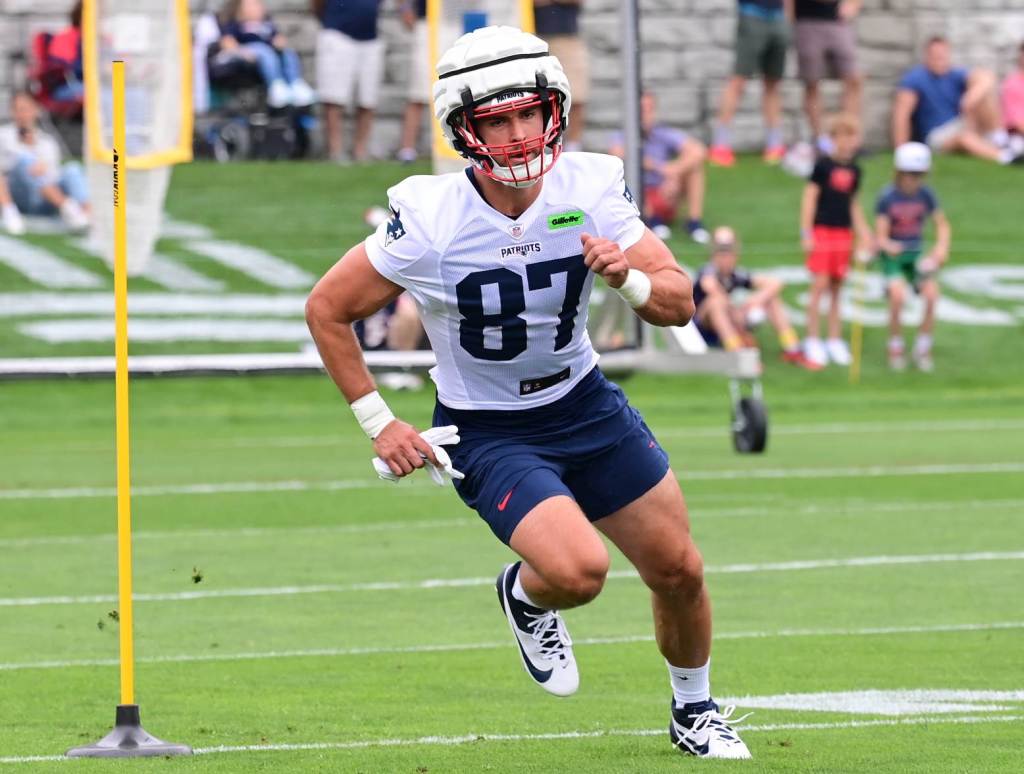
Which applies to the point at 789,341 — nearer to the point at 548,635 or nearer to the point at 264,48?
the point at 264,48

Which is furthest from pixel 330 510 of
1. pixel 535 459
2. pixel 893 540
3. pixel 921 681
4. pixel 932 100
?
pixel 932 100

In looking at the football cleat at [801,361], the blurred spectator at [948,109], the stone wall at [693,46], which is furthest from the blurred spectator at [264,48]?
the blurred spectator at [948,109]

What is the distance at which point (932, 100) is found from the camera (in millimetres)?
28953

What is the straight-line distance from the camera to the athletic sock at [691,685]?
22.5ft

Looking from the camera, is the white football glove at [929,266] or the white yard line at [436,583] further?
the white football glove at [929,266]

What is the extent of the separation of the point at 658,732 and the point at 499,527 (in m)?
1.08

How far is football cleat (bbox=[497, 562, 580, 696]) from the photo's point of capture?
6938 mm

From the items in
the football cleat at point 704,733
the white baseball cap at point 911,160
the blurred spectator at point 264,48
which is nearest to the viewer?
the football cleat at point 704,733

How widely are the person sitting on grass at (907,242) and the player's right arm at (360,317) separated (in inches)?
620

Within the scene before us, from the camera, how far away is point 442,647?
912 cm

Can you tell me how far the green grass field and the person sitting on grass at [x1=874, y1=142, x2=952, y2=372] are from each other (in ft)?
4.47

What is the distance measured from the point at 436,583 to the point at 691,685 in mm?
4094

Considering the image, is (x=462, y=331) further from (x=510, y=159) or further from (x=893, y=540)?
(x=893, y=540)

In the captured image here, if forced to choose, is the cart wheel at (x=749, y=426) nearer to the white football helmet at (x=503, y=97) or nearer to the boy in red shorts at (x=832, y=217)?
the boy in red shorts at (x=832, y=217)
